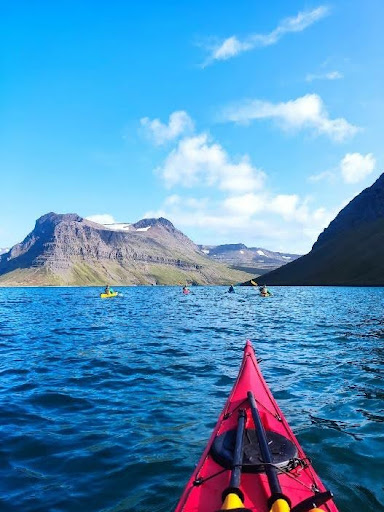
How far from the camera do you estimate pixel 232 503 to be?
463 cm

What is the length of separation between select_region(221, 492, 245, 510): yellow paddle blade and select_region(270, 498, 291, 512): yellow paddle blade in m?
0.40

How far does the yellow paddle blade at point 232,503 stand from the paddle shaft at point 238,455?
374 mm

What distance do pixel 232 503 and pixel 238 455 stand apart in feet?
4.44

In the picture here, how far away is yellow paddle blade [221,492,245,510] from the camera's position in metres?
4.59

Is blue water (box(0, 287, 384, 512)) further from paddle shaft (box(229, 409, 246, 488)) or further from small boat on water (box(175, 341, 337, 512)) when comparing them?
paddle shaft (box(229, 409, 246, 488))

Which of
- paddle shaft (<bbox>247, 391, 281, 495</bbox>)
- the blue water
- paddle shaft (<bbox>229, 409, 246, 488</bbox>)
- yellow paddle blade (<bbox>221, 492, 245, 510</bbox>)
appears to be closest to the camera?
yellow paddle blade (<bbox>221, 492, 245, 510</bbox>)

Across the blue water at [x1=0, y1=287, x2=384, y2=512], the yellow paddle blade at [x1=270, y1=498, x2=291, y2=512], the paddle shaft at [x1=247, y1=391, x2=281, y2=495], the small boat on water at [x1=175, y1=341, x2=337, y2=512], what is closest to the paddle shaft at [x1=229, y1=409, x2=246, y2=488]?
the small boat on water at [x1=175, y1=341, x2=337, y2=512]

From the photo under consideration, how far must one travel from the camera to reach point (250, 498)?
5.28 m

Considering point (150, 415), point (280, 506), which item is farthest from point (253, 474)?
point (150, 415)

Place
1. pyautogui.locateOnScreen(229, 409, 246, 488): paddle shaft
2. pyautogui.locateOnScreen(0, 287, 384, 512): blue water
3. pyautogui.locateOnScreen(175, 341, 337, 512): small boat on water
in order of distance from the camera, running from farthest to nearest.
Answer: pyautogui.locateOnScreen(0, 287, 384, 512): blue water < pyautogui.locateOnScreen(229, 409, 246, 488): paddle shaft < pyautogui.locateOnScreen(175, 341, 337, 512): small boat on water

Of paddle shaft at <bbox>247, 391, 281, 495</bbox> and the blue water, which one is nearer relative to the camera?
paddle shaft at <bbox>247, 391, 281, 495</bbox>

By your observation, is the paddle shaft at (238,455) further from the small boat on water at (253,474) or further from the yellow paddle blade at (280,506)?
the yellow paddle blade at (280,506)

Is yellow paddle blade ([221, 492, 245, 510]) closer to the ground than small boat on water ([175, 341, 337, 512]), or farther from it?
farther from it

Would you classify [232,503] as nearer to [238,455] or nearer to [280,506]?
[280,506]
